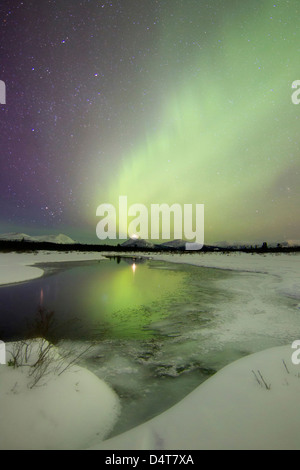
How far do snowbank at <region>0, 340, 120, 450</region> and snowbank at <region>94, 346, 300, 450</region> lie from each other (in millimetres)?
527

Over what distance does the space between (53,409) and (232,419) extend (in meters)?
2.46

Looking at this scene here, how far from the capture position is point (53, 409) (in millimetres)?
3176

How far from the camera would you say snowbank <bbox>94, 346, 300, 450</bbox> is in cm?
265

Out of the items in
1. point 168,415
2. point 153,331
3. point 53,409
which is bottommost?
point 153,331

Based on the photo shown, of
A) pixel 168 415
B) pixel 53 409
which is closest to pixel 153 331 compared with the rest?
pixel 168 415

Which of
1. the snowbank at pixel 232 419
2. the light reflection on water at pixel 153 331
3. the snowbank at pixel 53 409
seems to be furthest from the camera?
the light reflection on water at pixel 153 331

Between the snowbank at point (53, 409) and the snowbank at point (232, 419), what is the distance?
0.53 meters

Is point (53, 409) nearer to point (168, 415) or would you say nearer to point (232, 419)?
point (168, 415)

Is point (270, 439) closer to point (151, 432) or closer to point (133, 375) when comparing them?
point (151, 432)

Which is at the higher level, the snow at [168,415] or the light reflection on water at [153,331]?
the snow at [168,415]

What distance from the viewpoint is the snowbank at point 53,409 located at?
9.03 feet

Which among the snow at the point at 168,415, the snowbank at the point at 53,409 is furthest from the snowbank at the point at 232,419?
the snowbank at the point at 53,409

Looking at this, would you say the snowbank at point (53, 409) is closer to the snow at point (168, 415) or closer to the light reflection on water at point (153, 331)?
the snow at point (168, 415)
